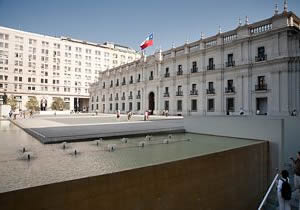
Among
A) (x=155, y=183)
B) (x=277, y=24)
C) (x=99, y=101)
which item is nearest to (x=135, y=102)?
(x=99, y=101)

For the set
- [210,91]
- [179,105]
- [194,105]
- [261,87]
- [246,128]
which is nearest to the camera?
[246,128]

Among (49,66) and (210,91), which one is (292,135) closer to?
(210,91)

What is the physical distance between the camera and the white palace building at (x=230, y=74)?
20.1 metres

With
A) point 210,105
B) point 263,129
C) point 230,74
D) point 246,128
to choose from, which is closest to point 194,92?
point 210,105

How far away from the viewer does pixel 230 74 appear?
25.0 metres

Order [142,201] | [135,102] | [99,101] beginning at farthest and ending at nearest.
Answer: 1. [99,101]
2. [135,102]
3. [142,201]

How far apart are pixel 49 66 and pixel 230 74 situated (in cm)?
5154

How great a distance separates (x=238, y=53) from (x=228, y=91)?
198 inches

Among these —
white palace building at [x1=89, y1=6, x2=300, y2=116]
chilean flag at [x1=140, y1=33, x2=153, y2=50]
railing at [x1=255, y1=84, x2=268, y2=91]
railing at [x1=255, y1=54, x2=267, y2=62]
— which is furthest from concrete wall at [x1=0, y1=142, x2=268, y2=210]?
chilean flag at [x1=140, y1=33, x2=153, y2=50]

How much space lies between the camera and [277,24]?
20625 mm

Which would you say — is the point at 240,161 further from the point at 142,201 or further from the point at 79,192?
the point at 79,192

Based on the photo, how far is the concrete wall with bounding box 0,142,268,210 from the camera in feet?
9.41

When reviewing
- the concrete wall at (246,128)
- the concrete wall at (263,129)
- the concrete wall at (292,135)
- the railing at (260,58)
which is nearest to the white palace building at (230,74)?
the railing at (260,58)

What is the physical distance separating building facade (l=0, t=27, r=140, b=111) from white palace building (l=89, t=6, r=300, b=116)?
2872 centimetres
